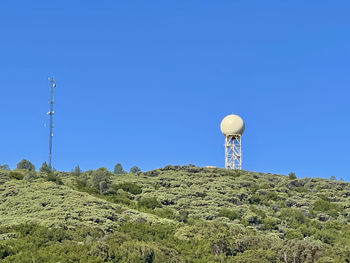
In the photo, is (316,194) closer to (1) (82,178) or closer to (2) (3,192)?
(1) (82,178)

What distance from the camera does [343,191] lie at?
89.9 metres

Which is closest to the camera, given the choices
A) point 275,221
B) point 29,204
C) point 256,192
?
point 29,204

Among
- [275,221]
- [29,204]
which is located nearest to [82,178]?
[29,204]

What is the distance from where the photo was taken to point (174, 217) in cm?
6681

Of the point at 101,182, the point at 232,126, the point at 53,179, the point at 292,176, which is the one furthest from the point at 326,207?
the point at 53,179

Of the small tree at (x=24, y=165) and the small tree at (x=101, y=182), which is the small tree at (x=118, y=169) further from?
the small tree at (x=101, y=182)

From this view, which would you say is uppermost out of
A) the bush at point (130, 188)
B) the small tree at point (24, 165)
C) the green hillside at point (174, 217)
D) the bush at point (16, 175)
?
the small tree at point (24, 165)

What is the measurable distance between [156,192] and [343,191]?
1119 inches

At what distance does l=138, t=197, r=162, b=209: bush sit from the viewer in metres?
72.4

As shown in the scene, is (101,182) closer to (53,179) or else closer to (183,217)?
(53,179)

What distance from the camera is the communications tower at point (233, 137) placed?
98812 mm

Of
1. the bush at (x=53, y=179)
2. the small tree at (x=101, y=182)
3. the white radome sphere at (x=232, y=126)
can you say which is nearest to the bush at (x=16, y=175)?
the bush at (x=53, y=179)

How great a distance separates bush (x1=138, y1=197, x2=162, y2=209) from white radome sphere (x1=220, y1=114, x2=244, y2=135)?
28.0 m

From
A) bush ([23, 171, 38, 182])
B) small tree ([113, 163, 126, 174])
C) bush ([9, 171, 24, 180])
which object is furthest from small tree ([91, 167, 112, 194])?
small tree ([113, 163, 126, 174])
